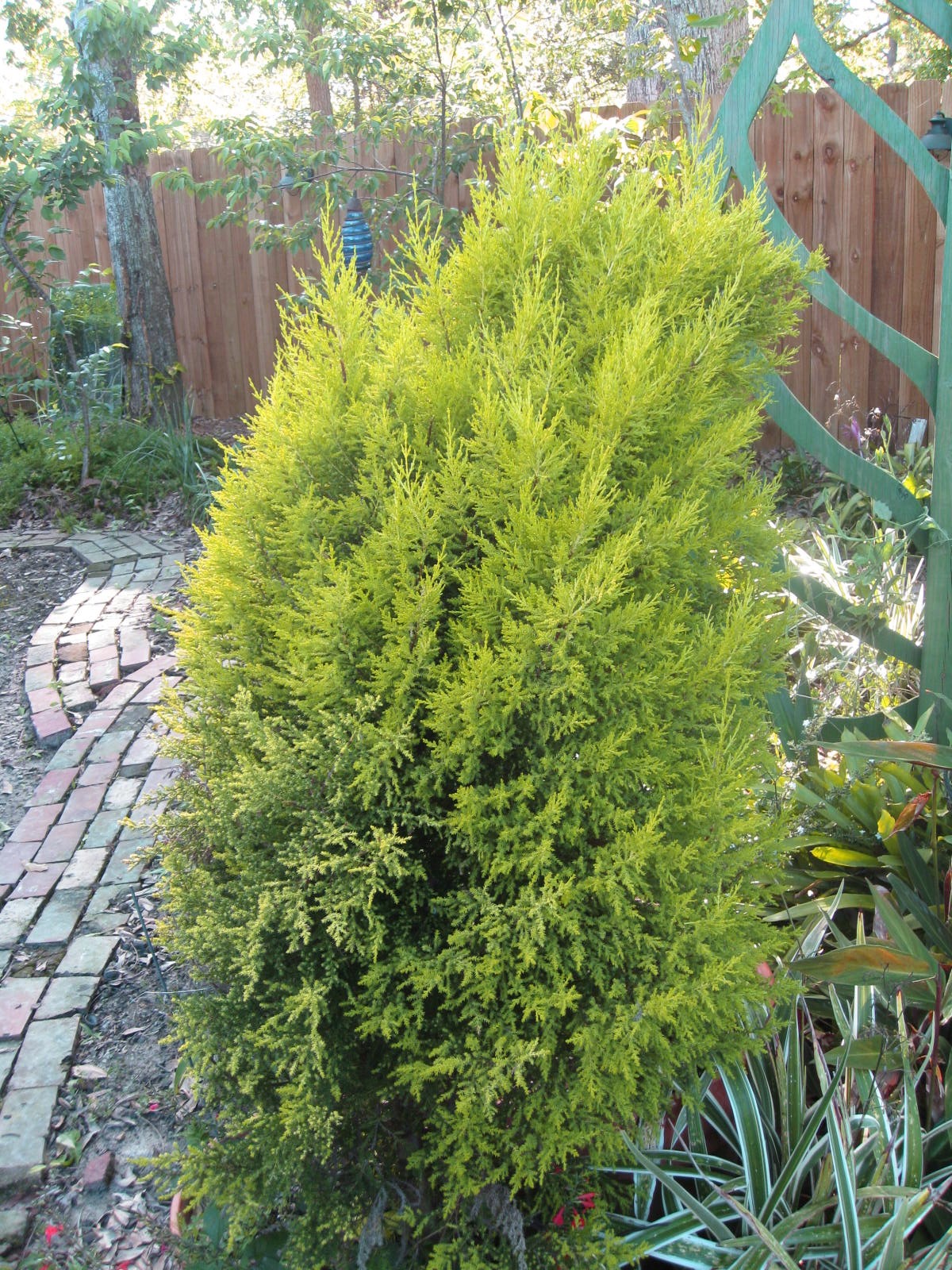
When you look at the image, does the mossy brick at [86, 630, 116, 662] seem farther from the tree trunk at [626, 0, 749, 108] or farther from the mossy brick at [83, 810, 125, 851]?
the tree trunk at [626, 0, 749, 108]

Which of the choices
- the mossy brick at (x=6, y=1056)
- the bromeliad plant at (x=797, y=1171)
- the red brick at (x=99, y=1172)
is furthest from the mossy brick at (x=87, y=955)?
the bromeliad plant at (x=797, y=1171)

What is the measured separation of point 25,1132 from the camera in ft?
7.56

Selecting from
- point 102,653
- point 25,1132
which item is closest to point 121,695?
point 102,653

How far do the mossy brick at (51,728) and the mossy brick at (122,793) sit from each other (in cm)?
57

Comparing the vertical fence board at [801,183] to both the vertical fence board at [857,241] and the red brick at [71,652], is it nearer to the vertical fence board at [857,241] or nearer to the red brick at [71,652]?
the vertical fence board at [857,241]

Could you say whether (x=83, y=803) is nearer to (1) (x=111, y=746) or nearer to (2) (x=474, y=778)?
(1) (x=111, y=746)

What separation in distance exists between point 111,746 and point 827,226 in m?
5.97

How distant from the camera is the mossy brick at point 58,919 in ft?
9.77

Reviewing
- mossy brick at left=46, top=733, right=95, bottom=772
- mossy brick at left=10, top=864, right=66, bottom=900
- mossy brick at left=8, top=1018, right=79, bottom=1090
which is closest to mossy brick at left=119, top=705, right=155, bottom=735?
mossy brick at left=46, top=733, right=95, bottom=772

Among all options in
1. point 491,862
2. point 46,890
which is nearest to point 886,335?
point 491,862

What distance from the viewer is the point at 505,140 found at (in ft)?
6.69

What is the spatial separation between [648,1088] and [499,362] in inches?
48.1

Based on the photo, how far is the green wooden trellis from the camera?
2.78 m

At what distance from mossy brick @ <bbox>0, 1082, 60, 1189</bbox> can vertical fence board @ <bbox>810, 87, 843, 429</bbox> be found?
6.21 meters
